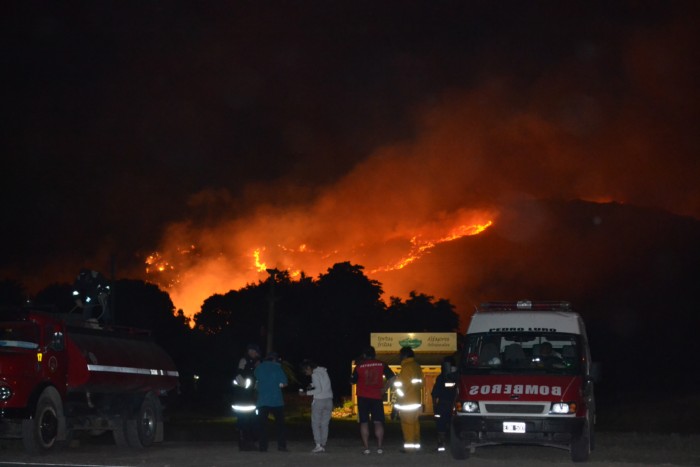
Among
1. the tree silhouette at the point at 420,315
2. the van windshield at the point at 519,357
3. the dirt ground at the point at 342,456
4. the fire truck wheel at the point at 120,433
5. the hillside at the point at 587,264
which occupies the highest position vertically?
the hillside at the point at 587,264

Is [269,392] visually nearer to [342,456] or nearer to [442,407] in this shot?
[342,456]

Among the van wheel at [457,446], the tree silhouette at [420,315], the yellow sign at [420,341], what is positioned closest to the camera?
the van wheel at [457,446]

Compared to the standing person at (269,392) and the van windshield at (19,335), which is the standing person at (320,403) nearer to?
the standing person at (269,392)

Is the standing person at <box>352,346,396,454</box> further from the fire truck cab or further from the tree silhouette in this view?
the tree silhouette

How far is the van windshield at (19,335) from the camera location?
17.0m

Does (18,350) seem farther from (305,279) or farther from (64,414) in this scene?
(305,279)

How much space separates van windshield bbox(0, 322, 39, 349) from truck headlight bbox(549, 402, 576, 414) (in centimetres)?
848

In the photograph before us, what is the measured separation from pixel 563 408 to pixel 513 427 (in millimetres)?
800

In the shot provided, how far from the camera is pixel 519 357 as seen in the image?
1684cm

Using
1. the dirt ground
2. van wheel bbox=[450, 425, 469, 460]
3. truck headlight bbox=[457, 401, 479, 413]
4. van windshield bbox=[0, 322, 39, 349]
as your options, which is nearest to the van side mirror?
the dirt ground

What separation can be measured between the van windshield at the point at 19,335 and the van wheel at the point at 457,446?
701 cm

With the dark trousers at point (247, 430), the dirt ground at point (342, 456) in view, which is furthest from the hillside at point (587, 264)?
the dark trousers at point (247, 430)

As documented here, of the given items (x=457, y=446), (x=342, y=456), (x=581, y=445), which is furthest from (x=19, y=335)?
(x=581, y=445)

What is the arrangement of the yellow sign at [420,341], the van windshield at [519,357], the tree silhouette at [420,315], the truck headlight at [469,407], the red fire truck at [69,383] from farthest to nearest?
the tree silhouette at [420,315], the yellow sign at [420,341], the red fire truck at [69,383], the van windshield at [519,357], the truck headlight at [469,407]
